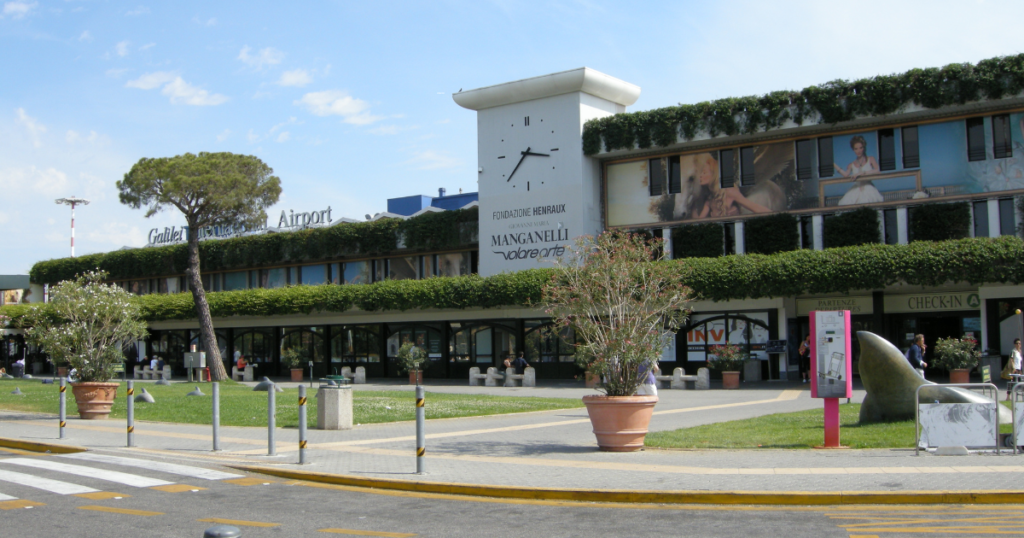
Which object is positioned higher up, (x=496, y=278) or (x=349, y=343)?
(x=496, y=278)

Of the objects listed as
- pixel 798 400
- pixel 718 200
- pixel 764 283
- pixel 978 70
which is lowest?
pixel 798 400

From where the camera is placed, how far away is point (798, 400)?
22.1 m

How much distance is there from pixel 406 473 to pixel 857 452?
608 cm

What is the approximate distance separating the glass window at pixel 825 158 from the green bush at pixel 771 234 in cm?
212

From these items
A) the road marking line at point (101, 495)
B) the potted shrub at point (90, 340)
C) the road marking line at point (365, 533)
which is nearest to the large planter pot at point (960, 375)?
the road marking line at point (365, 533)

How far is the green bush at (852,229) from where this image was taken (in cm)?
3212

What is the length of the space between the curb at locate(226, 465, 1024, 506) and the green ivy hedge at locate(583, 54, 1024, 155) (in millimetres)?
25064

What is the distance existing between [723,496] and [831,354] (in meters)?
4.29

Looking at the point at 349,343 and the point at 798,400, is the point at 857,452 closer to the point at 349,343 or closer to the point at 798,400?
the point at 798,400

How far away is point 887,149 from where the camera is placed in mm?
32312

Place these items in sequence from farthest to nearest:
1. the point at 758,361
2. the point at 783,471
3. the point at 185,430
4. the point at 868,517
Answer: the point at 758,361 < the point at 185,430 < the point at 783,471 < the point at 868,517

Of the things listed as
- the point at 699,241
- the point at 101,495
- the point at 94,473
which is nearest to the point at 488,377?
the point at 699,241

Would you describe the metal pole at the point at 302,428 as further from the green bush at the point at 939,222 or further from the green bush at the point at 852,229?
the green bush at the point at 939,222

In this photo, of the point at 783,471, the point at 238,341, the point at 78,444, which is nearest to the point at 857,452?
the point at 783,471
